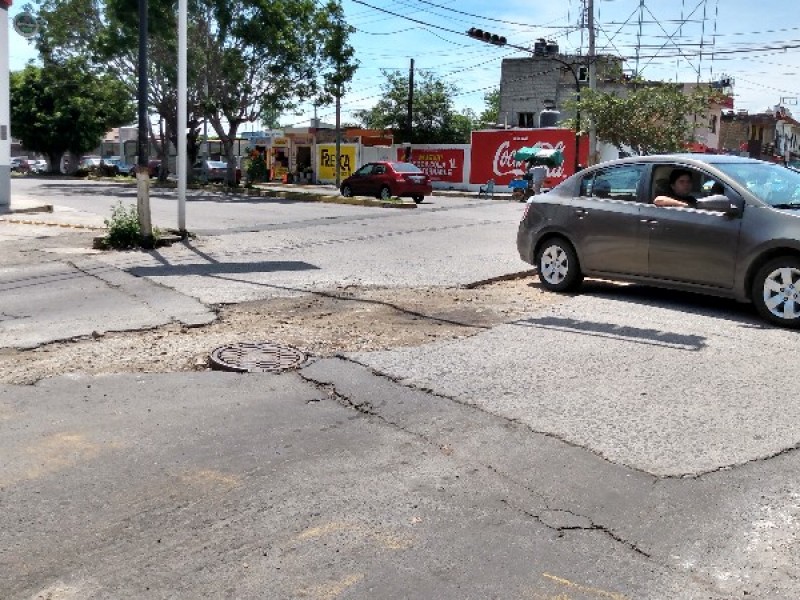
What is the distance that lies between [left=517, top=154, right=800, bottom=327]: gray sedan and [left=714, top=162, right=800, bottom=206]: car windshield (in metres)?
0.01

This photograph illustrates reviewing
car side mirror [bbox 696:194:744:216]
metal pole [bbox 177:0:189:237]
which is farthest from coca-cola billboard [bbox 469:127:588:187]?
car side mirror [bbox 696:194:744:216]

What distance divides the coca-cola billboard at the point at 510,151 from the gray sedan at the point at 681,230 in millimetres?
26952

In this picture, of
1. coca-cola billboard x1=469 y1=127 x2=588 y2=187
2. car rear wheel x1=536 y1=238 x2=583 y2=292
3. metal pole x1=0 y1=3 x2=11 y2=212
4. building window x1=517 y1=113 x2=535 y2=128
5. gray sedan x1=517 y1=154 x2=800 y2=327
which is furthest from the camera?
building window x1=517 y1=113 x2=535 y2=128

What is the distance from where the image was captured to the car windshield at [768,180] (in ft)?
27.2

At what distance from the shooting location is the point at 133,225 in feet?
44.2

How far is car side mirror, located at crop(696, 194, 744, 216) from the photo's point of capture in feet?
26.9

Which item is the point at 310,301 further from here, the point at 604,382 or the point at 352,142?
the point at 352,142

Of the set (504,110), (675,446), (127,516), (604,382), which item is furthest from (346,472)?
(504,110)

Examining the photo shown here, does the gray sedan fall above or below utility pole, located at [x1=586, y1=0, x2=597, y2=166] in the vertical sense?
below

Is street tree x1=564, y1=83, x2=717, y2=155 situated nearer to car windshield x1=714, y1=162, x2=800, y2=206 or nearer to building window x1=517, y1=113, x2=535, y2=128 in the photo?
car windshield x1=714, y1=162, x2=800, y2=206

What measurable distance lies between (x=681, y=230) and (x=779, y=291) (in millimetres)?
1162

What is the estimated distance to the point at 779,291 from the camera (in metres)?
7.90

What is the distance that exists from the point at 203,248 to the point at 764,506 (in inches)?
432

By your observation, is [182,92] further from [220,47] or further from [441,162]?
[441,162]
